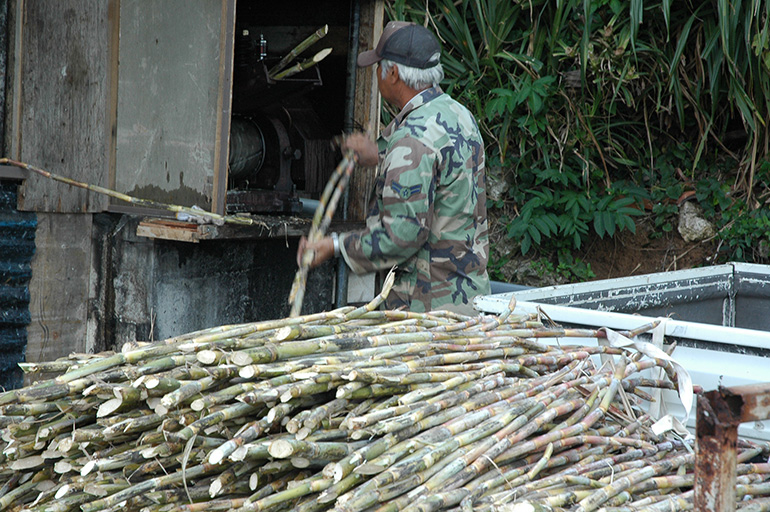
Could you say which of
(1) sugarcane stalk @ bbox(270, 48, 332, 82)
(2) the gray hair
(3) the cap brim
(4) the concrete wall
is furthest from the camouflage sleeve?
(1) sugarcane stalk @ bbox(270, 48, 332, 82)

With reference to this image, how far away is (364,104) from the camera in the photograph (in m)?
4.79

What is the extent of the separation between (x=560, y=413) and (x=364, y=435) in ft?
1.85

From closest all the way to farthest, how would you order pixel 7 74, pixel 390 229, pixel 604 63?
pixel 390 229, pixel 7 74, pixel 604 63

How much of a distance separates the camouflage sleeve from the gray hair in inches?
14.0

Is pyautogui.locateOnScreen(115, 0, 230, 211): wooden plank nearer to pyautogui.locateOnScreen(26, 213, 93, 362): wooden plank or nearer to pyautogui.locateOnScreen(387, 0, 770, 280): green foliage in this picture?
pyautogui.locateOnScreen(26, 213, 93, 362): wooden plank

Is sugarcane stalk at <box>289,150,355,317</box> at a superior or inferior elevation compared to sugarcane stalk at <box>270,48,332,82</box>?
inferior

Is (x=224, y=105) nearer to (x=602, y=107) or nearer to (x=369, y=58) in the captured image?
(x=369, y=58)

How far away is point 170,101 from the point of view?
3.84 metres

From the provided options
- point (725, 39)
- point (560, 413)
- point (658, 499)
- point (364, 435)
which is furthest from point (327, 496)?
point (725, 39)

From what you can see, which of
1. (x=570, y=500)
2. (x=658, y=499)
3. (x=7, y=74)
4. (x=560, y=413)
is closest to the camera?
(x=570, y=500)

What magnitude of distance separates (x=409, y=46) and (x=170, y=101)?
1.32m

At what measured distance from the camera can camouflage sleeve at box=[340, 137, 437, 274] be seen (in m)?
3.08

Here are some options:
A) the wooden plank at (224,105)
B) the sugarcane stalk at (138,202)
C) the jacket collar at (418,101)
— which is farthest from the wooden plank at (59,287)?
the jacket collar at (418,101)

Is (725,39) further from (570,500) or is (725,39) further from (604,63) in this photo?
(570,500)
